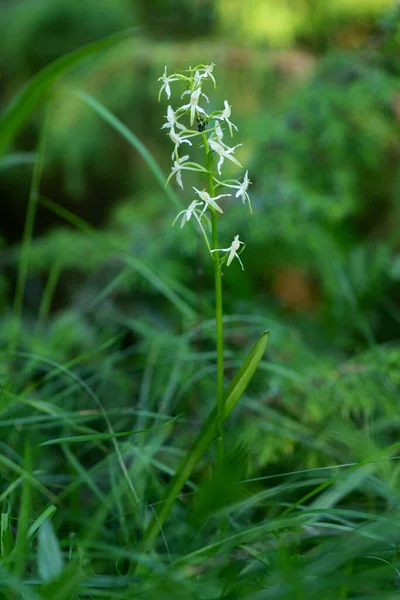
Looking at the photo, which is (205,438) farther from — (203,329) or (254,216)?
(254,216)

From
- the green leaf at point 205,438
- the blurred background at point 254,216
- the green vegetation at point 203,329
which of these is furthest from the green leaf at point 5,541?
the blurred background at point 254,216

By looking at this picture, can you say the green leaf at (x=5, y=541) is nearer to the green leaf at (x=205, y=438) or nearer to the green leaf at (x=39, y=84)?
the green leaf at (x=205, y=438)

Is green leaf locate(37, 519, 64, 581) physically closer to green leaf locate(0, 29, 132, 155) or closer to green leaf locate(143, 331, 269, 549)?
green leaf locate(143, 331, 269, 549)

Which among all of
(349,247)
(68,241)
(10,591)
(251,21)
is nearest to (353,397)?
(10,591)

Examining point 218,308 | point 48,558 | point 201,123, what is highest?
point 201,123

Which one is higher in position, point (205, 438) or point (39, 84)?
point (39, 84)

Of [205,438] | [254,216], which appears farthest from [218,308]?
[254,216]

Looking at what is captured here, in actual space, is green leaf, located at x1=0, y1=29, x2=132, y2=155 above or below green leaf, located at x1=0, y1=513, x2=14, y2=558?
above

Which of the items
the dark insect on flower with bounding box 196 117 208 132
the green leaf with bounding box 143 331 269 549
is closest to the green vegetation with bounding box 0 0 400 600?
the green leaf with bounding box 143 331 269 549
